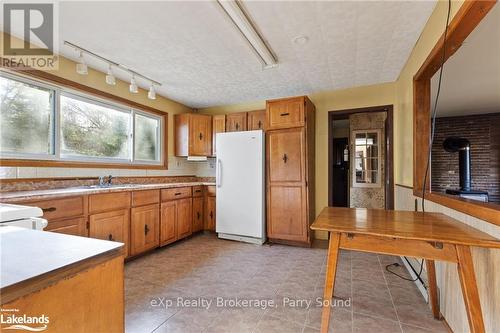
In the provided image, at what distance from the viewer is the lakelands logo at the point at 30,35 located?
1.83 m

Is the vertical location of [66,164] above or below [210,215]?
above

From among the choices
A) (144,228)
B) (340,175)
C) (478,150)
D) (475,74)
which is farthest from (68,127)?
(478,150)

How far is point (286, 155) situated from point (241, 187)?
83 centimetres

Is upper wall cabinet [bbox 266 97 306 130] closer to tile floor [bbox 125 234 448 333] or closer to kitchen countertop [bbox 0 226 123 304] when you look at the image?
tile floor [bbox 125 234 448 333]

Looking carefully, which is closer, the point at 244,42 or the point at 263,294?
the point at 263,294

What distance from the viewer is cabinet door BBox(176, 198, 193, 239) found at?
3.46 metres

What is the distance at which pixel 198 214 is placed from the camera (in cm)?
390

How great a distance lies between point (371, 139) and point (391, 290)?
3.59 meters

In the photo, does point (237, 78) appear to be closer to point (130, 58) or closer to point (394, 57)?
point (130, 58)

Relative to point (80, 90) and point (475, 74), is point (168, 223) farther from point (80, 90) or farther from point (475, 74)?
point (475, 74)

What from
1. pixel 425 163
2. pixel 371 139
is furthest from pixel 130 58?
pixel 371 139

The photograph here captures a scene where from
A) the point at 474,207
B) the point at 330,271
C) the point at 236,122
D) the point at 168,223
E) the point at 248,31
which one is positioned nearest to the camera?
the point at 474,207

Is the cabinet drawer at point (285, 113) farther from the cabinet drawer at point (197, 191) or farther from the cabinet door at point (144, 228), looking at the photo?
Answer: the cabinet door at point (144, 228)

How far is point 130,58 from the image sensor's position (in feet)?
8.39
